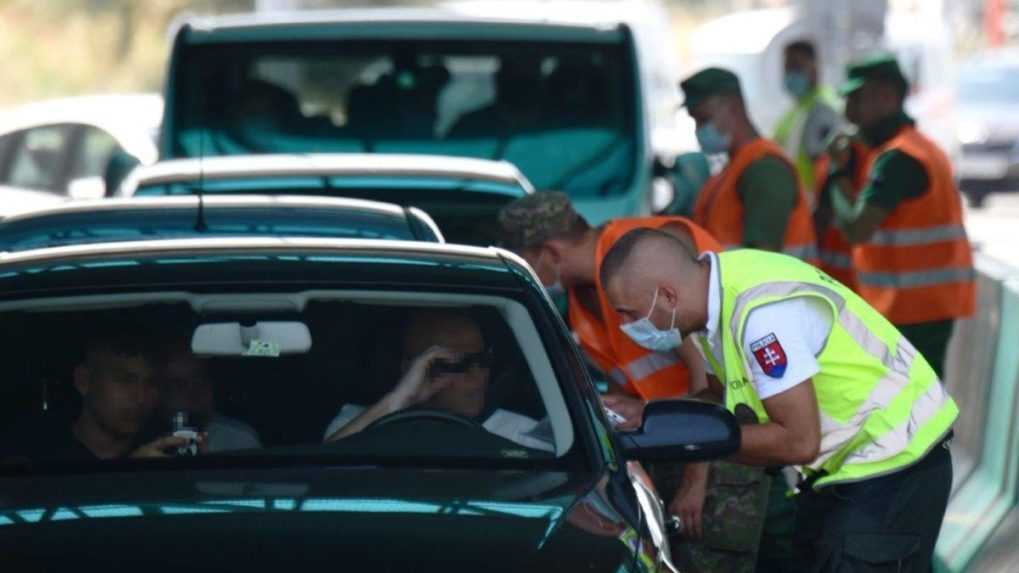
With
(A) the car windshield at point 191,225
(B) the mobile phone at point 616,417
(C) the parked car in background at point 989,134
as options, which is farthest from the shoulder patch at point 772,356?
(C) the parked car in background at point 989,134

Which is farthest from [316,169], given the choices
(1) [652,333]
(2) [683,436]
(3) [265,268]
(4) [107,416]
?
(2) [683,436]

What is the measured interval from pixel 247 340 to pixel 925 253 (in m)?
5.22

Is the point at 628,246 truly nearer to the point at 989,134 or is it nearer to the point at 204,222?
the point at 204,222

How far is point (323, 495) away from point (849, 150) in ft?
21.3

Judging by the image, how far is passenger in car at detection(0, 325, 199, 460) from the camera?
5195mm

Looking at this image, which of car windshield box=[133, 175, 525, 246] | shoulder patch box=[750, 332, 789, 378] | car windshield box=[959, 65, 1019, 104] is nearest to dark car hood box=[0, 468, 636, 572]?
shoulder patch box=[750, 332, 789, 378]

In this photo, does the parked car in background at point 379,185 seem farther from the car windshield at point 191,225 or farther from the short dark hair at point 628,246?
the short dark hair at point 628,246

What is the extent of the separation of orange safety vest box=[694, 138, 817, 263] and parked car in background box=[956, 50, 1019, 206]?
20.2m

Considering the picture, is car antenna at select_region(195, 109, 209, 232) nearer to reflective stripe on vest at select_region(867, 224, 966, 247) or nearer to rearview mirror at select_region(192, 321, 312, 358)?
rearview mirror at select_region(192, 321, 312, 358)

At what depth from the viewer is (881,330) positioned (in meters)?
5.78

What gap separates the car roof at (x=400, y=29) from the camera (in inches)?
452

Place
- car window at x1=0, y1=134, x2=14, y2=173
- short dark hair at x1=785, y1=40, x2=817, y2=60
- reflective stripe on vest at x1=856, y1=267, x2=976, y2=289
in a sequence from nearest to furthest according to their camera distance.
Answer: reflective stripe on vest at x1=856, y1=267, x2=976, y2=289, short dark hair at x1=785, y1=40, x2=817, y2=60, car window at x1=0, y1=134, x2=14, y2=173

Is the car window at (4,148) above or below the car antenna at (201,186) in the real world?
below

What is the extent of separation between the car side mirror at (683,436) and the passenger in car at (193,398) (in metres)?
0.84
